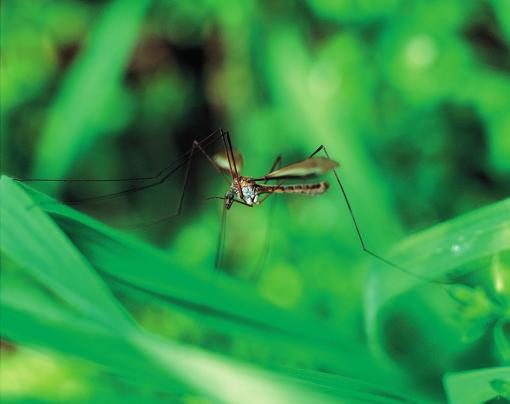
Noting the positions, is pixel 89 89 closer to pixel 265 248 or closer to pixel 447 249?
pixel 265 248

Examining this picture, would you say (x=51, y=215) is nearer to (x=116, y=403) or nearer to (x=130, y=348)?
(x=130, y=348)

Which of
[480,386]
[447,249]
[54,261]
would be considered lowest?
[480,386]

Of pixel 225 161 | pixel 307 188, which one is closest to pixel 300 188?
pixel 307 188

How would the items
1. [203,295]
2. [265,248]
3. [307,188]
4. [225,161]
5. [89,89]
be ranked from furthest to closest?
[89,89]
[265,248]
[225,161]
[307,188]
[203,295]

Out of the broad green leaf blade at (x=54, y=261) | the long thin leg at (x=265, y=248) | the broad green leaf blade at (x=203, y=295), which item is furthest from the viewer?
the long thin leg at (x=265, y=248)

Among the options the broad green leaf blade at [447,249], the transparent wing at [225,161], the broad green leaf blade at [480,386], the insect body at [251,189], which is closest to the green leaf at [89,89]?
the transparent wing at [225,161]

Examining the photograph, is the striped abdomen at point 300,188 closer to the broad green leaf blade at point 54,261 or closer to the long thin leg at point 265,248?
the long thin leg at point 265,248
